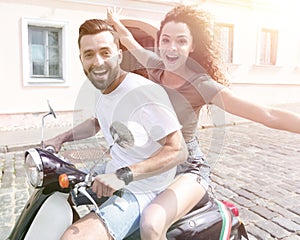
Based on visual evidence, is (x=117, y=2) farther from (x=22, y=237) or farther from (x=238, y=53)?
(x=22, y=237)

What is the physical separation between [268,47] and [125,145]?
1361 cm

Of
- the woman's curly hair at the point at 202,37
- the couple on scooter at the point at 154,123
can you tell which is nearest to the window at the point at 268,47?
the woman's curly hair at the point at 202,37

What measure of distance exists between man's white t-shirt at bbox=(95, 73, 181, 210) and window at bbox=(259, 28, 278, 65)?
12804 millimetres

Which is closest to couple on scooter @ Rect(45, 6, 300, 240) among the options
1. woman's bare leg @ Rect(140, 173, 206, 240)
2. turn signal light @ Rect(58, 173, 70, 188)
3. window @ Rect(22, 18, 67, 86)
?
woman's bare leg @ Rect(140, 173, 206, 240)

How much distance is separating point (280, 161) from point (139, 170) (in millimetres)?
4748

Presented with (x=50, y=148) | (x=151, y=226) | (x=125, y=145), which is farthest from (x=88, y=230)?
(x=50, y=148)

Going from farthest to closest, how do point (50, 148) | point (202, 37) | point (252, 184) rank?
point (252, 184), point (202, 37), point (50, 148)

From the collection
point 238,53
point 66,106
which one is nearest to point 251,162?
point 66,106

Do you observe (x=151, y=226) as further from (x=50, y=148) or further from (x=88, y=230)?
(x=50, y=148)

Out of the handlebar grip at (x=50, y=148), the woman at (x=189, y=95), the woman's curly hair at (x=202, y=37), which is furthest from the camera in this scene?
the woman's curly hair at (x=202, y=37)

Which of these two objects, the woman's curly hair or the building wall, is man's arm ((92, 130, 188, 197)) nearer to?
the woman's curly hair

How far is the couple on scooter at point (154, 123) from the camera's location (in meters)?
1.39

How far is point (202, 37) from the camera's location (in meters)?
2.05

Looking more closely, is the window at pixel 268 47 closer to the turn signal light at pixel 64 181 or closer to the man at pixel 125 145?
the man at pixel 125 145
